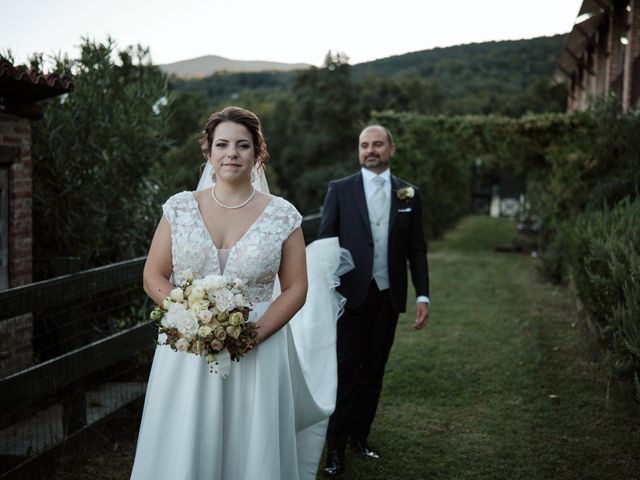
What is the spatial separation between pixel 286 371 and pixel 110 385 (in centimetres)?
326

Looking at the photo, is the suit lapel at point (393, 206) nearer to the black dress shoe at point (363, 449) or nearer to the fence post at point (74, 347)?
the black dress shoe at point (363, 449)

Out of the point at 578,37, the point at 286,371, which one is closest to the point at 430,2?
the point at 578,37

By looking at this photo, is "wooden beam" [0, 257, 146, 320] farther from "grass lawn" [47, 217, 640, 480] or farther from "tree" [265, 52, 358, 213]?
"tree" [265, 52, 358, 213]

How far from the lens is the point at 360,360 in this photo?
474 centimetres

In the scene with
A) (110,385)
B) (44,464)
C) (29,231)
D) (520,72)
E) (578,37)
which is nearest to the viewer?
(44,464)

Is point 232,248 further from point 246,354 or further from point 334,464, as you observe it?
point 334,464

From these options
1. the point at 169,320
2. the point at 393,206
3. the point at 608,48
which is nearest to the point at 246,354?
the point at 169,320

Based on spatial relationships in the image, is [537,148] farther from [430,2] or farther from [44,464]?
[44,464]

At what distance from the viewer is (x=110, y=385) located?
19.3 ft

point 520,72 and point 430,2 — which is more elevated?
point 520,72

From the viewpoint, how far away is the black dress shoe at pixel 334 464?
14.8 feet

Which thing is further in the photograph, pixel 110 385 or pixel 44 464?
pixel 110 385

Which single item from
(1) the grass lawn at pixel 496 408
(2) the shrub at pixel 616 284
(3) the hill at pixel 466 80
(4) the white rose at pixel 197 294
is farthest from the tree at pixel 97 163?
(3) the hill at pixel 466 80

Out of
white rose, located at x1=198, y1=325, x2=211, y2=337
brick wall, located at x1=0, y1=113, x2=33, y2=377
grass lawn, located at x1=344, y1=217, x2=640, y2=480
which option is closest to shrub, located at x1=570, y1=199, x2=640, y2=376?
grass lawn, located at x1=344, y1=217, x2=640, y2=480
